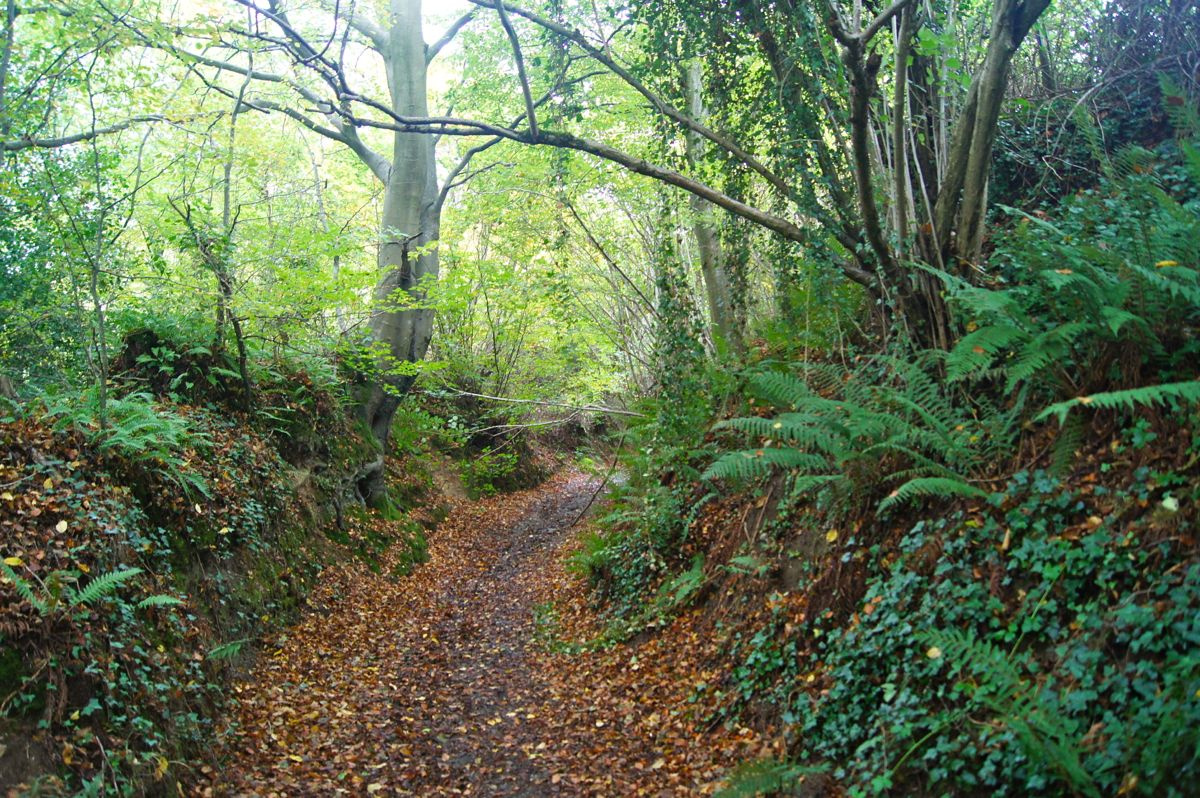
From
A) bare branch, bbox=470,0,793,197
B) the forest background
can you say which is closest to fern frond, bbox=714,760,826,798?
the forest background

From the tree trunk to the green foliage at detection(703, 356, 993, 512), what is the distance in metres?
8.42

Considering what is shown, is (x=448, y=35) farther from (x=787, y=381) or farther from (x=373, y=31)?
(x=787, y=381)

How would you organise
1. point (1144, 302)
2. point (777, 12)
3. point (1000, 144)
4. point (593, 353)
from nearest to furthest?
point (1144, 302) < point (777, 12) < point (1000, 144) < point (593, 353)

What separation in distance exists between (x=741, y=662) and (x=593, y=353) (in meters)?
15.7

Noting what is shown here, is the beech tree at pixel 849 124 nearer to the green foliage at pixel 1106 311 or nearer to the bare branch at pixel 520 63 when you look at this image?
the bare branch at pixel 520 63

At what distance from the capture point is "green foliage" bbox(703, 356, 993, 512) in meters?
4.51

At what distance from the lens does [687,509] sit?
7953mm

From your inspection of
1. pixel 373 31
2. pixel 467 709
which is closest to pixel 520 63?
pixel 467 709

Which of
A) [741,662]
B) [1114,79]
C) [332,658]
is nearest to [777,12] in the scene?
[1114,79]

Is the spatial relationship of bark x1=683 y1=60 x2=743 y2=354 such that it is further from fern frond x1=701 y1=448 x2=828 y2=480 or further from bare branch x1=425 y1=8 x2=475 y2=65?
fern frond x1=701 y1=448 x2=828 y2=480

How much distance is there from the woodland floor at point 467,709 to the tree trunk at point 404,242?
4217 mm

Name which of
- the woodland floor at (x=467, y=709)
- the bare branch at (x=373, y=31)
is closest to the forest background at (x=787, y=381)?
the bare branch at (x=373, y=31)

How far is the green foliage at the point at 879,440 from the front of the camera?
14.8 ft

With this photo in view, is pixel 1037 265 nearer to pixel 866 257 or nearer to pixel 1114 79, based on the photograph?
pixel 866 257
